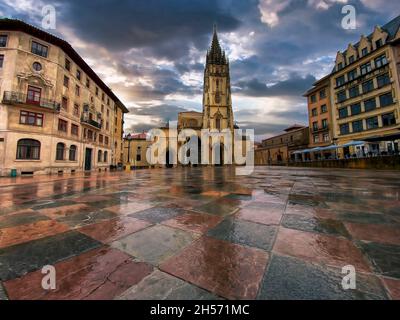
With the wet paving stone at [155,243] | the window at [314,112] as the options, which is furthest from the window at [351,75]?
the wet paving stone at [155,243]

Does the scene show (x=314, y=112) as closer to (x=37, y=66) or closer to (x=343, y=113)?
(x=343, y=113)

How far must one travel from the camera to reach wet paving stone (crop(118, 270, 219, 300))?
1195mm

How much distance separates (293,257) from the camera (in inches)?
65.9

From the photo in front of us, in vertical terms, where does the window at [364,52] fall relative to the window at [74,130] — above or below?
above

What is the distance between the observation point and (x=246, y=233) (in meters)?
2.28

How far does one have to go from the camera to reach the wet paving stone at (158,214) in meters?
2.94

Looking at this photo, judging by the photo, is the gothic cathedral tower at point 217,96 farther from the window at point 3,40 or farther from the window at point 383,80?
the window at point 3,40

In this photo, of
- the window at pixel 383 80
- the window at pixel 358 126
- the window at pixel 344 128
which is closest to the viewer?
the window at pixel 383 80

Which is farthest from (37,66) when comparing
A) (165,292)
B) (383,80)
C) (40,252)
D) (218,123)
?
(383,80)

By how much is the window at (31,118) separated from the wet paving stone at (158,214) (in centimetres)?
2171

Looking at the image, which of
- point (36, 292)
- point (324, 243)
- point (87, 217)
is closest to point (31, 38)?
point (87, 217)

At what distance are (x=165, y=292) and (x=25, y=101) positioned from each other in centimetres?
2387

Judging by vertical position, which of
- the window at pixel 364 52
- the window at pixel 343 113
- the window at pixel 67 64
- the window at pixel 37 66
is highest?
the window at pixel 364 52
